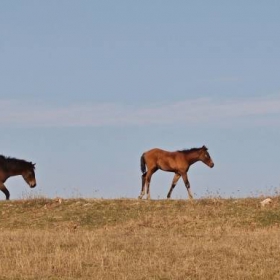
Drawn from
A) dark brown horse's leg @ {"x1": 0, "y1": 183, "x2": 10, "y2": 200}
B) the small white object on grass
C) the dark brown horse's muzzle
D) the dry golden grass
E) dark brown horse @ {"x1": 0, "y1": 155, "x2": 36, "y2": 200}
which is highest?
dark brown horse @ {"x1": 0, "y1": 155, "x2": 36, "y2": 200}

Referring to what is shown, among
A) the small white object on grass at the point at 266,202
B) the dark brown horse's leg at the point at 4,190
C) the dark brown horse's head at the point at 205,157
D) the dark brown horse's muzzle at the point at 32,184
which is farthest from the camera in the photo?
the dark brown horse's muzzle at the point at 32,184

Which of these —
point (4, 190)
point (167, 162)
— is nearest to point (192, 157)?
point (167, 162)

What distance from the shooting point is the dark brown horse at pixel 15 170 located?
87.7 feet

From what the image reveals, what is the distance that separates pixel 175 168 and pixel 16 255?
14014 mm

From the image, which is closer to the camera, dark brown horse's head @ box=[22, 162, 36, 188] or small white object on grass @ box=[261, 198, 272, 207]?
small white object on grass @ box=[261, 198, 272, 207]

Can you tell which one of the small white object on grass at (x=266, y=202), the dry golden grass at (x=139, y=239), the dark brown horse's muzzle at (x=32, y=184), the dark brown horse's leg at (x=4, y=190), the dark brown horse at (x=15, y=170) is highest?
the dark brown horse at (x=15, y=170)

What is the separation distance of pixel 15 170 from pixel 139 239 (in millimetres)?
12410

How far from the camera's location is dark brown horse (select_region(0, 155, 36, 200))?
87.7ft

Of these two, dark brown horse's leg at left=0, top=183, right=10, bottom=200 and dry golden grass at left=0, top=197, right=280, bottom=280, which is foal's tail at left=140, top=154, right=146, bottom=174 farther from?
dark brown horse's leg at left=0, top=183, right=10, bottom=200

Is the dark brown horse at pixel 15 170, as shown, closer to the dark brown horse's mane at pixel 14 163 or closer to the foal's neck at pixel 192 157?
the dark brown horse's mane at pixel 14 163

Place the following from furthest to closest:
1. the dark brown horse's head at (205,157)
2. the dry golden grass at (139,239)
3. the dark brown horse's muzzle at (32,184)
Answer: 1. the dark brown horse's muzzle at (32,184)
2. the dark brown horse's head at (205,157)
3. the dry golden grass at (139,239)

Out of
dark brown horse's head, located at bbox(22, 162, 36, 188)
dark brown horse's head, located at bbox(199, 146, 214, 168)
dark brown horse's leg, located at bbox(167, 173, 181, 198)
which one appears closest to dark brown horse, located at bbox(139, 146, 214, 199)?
dark brown horse's leg, located at bbox(167, 173, 181, 198)

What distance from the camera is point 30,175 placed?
28.0m

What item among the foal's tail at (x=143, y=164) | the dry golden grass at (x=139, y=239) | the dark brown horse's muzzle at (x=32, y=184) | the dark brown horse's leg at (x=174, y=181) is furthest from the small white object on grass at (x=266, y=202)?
the dark brown horse's muzzle at (x=32, y=184)
